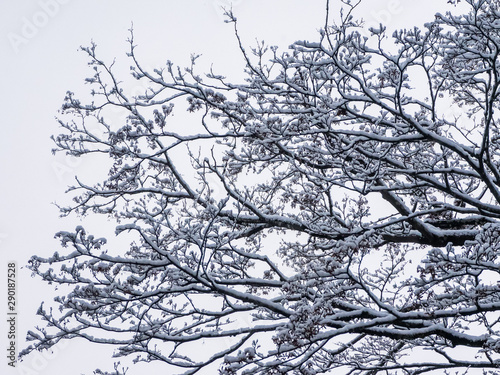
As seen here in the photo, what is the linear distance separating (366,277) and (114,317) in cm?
370

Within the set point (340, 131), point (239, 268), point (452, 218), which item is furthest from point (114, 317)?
point (452, 218)

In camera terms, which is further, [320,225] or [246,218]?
[246,218]

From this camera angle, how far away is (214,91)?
6336mm

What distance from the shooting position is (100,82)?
6.74 m

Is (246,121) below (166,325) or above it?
above

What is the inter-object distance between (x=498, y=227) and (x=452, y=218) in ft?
6.96

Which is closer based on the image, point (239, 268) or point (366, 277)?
point (239, 268)

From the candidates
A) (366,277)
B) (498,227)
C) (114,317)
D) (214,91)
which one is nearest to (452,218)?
(366,277)

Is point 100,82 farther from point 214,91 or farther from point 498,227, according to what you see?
point 498,227

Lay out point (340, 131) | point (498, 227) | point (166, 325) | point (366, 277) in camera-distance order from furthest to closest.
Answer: point (366, 277) < point (166, 325) < point (340, 131) < point (498, 227)

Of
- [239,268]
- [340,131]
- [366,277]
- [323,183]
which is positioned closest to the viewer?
[340,131]

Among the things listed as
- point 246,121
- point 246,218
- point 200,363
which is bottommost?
point 200,363

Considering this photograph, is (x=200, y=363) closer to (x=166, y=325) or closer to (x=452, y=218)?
(x=166, y=325)

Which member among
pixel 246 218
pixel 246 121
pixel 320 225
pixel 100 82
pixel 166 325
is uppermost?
pixel 100 82
